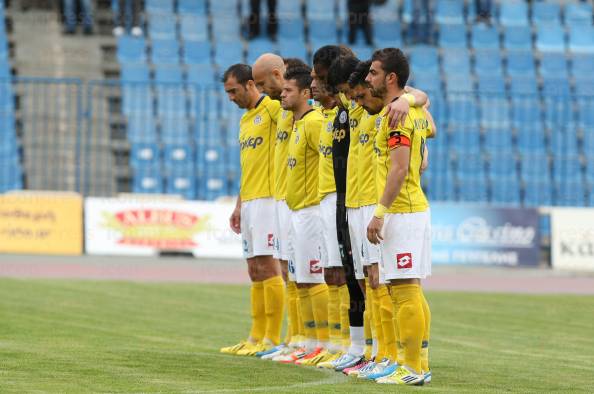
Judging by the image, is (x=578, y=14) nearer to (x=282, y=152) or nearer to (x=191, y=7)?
(x=191, y=7)

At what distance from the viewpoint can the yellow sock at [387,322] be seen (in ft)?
26.7

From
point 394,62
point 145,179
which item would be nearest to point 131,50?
point 145,179

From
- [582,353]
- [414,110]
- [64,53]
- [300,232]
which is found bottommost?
[582,353]

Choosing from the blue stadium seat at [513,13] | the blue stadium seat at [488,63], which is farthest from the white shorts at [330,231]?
the blue stadium seat at [513,13]

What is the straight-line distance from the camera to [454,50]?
2630 centimetres

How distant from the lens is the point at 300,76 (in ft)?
29.8

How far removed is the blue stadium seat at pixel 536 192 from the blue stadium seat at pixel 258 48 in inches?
244

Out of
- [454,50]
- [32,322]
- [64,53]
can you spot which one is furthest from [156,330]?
[454,50]

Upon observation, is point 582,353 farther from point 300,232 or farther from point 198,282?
point 198,282

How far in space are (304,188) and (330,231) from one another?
471mm

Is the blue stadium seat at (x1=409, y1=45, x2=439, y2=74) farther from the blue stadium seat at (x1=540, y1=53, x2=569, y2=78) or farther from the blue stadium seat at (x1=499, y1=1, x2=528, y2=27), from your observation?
the blue stadium seat at (x1=499, y1=1, x2=528, y2=27)

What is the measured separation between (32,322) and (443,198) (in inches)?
526

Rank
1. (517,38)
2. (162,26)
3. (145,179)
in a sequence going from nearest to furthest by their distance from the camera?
(145,179) < (162,26) < (517,38)

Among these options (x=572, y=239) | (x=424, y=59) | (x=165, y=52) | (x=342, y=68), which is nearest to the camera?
(x=342, y=68)
